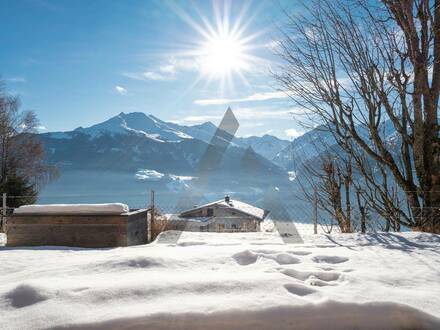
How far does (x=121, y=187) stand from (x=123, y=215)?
16298 centimetres

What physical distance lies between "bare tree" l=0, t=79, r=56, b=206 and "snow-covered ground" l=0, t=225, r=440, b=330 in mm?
16008

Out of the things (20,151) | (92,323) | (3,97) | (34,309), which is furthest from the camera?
(20,151)

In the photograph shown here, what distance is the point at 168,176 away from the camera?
186 metres

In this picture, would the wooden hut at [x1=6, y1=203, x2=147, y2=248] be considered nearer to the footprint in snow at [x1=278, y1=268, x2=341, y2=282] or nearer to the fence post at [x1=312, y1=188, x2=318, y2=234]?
the footprint in snow at [x1=278, y1=268, x2=341, y2=282]

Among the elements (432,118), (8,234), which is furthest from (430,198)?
(8,234)

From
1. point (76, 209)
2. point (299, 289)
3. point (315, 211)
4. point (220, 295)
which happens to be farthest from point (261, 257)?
point (315, 211)

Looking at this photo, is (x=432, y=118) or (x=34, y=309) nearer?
(x=34, y=309)

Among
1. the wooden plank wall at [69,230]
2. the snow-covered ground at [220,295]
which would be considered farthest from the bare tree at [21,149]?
the snow-covered ground at [220,295]

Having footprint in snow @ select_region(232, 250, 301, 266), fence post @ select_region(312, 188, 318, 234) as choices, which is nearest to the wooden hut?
footprint in snow @ select_region(232, 250, 301, 266)

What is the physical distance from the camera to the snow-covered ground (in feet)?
4.83

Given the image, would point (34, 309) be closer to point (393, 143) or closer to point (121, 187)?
point (393, 143)

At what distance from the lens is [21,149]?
17125mm

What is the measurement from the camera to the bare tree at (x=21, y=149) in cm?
1620

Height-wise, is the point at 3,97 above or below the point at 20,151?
above
